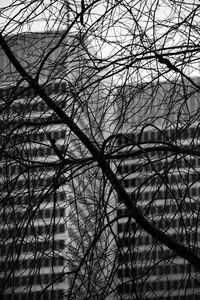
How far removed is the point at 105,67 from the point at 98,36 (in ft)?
0.59

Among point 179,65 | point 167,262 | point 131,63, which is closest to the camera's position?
point 167,262

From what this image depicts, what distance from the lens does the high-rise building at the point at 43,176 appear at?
182 centimetres

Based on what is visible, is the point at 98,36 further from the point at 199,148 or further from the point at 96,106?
the point at 199,148

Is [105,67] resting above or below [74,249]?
above

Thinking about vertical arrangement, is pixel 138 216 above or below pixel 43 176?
below

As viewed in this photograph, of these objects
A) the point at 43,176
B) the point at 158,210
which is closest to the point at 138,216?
the point at 158,210

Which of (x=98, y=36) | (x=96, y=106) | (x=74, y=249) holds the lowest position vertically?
(x=74, y=249)

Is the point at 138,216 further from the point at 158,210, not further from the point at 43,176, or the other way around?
the point at 43,176

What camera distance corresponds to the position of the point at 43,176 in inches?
81.9

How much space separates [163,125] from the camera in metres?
2.17

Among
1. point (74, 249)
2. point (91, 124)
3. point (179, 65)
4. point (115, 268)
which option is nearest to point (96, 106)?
point (91, 124)

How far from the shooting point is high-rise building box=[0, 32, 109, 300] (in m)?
1.82

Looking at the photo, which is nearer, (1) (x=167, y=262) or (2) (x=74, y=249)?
(1) (x=167, y=262)

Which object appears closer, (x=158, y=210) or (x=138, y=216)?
(x=138, y=216)
